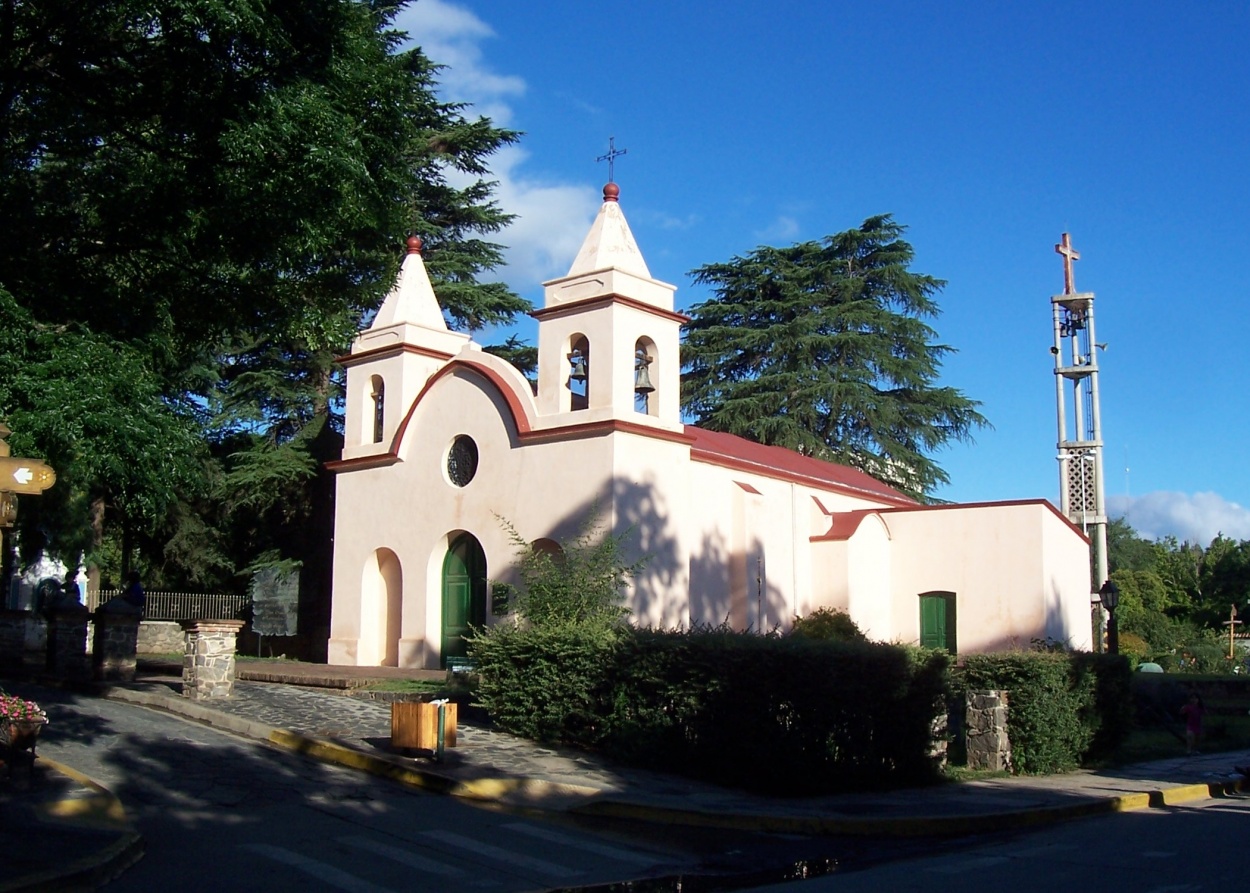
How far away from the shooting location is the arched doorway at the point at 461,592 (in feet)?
81.4

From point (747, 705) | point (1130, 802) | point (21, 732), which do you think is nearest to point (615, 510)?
point (747, 705)

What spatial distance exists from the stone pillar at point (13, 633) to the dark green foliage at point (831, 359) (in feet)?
89.3

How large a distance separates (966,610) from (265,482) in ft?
60.1

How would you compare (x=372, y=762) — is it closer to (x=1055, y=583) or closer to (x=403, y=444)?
(x=403, y=444)

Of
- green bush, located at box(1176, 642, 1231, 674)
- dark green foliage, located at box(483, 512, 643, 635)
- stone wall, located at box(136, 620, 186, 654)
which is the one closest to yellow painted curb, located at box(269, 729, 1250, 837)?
dark green foliage, located at box(483, 512, 643, 635)

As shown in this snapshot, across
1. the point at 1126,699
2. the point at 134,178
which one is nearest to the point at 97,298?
the point at 134,178

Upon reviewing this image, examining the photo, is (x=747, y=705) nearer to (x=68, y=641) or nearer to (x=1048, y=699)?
(x=1048, y=699)

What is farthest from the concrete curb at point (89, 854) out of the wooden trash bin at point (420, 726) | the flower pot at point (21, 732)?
the wooden trash bin at point (420, 726)

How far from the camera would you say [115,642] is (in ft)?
61.7

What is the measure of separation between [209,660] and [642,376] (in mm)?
10167

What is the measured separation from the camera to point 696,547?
80.3 feet

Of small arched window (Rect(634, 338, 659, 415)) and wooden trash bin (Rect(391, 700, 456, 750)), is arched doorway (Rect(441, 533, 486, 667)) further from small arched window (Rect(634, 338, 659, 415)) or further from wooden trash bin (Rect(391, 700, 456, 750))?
wooden trash bin (Rect(391, 700, 456, 750))

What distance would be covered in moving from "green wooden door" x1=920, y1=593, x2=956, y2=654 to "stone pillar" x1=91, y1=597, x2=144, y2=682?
17.3m

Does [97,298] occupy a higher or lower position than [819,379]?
lower
